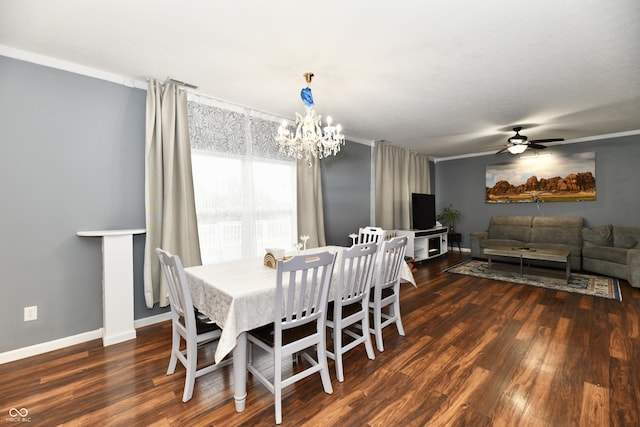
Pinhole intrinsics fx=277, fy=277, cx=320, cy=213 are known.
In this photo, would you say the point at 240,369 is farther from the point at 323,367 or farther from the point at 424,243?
the point at 424,243

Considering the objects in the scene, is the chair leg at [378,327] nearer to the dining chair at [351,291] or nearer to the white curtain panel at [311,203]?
the dining chair at [351,291]

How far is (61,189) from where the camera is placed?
2.51 m

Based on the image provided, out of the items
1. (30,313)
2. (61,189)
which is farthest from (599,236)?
(30,313)

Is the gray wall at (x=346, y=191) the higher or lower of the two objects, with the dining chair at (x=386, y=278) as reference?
higher

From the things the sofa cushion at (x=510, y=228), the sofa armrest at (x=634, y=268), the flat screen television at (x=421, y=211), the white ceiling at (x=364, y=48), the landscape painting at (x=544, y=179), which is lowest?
the sofa armrest at (x=634, y=268)

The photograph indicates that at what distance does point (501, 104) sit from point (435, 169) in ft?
13.8

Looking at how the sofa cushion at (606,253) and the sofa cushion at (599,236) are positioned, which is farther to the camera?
the sofa cushion at (599,236)

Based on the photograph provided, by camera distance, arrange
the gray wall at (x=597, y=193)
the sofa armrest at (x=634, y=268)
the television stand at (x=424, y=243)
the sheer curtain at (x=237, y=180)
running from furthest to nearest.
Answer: the television stand at (x=424, y=243), the gray wall at (x=597, y=193), the sofa armrest at (x=634, y=268), the sheer curtain at (x=237, y=180)

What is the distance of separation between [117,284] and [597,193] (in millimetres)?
7867

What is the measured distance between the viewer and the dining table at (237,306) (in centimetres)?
163

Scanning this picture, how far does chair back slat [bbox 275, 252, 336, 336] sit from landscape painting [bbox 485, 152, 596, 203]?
6.31 meters

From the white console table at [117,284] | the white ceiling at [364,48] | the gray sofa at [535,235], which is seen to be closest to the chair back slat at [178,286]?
the white console table at [117,284]

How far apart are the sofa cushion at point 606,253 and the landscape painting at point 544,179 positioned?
1.27 m

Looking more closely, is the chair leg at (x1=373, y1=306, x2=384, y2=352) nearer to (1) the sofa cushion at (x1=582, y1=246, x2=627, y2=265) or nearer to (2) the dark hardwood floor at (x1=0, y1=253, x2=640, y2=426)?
(2) the dark hardwood floor at (x1=0, y1=253, x2=640, y2=426)
